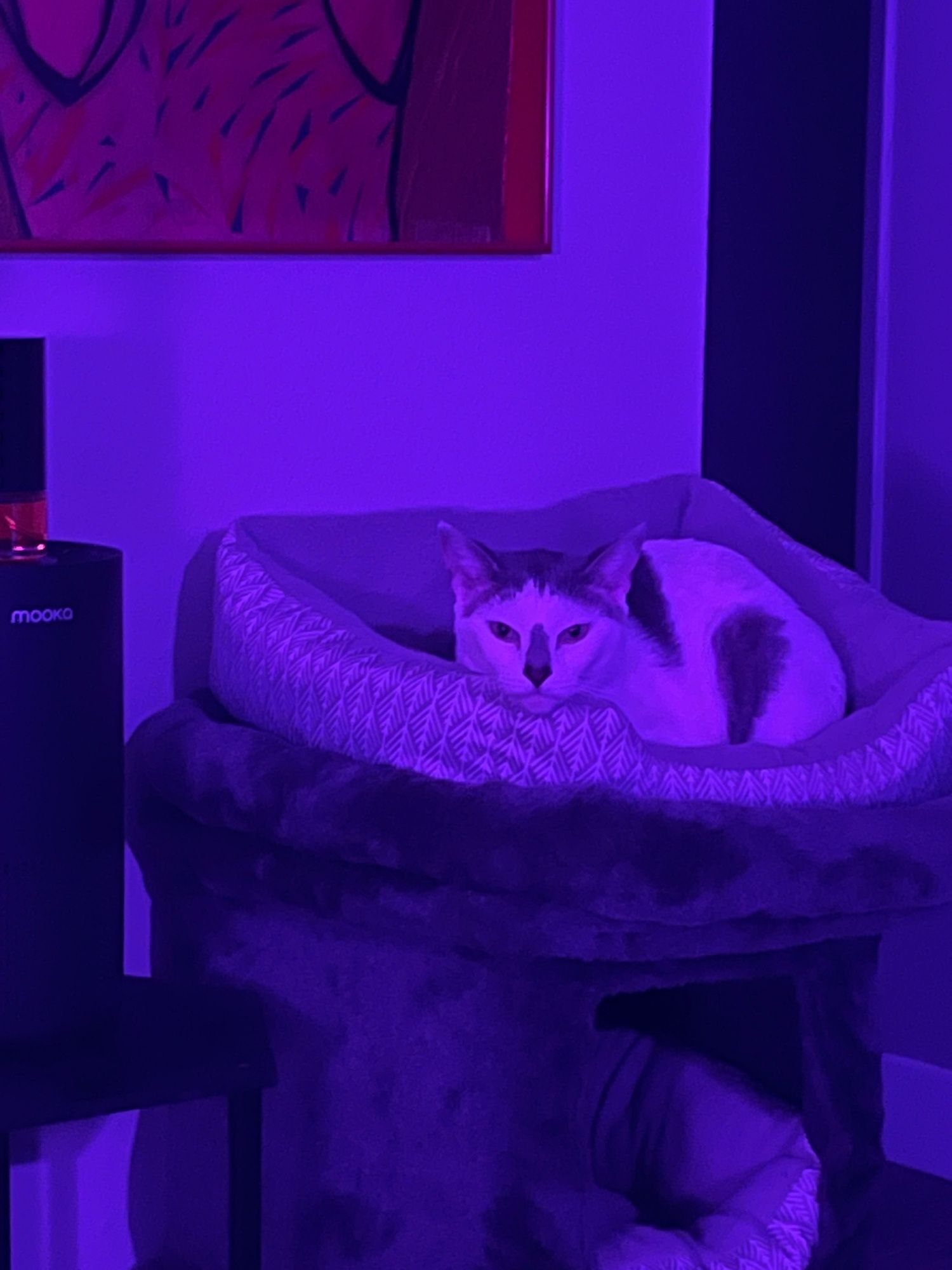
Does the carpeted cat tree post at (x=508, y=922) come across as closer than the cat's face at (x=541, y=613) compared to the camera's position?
Yes

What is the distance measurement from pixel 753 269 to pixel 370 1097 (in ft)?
4.52

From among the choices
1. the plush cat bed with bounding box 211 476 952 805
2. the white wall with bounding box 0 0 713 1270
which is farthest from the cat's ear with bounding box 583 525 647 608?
the white wall with bounding box 0 0 713 1270

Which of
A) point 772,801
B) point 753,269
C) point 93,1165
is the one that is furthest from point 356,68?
point 93,1165

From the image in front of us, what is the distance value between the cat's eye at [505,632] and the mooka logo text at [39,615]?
643 mm

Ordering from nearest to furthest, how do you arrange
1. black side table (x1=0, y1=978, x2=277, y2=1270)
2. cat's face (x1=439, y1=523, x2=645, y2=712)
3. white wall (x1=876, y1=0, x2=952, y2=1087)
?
black side table (x1=0, y1=978, x2=277, y2=1270) → cat's face (x1=439, y1=523, x2=645, y2=712) → white wall (x1=876, y1=0, x2=952, y2=1087)

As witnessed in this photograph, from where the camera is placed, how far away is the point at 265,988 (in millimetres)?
1881

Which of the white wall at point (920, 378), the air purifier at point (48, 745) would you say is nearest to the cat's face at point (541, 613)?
the air purifier at point (48, 745)

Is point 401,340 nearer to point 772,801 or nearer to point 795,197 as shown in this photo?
point 795,197

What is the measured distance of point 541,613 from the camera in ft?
6.63

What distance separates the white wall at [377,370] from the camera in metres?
2.03

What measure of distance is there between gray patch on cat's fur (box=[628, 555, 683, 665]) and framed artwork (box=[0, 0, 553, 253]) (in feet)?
1.65

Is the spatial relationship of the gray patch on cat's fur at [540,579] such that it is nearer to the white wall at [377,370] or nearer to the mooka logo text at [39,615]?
the white wall at [377,370]

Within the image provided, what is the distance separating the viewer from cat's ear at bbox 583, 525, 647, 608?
2045mm

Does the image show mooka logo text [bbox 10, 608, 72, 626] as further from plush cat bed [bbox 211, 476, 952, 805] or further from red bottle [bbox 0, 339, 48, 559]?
plush cat bed [bbox 211, 476, 952, 805]
